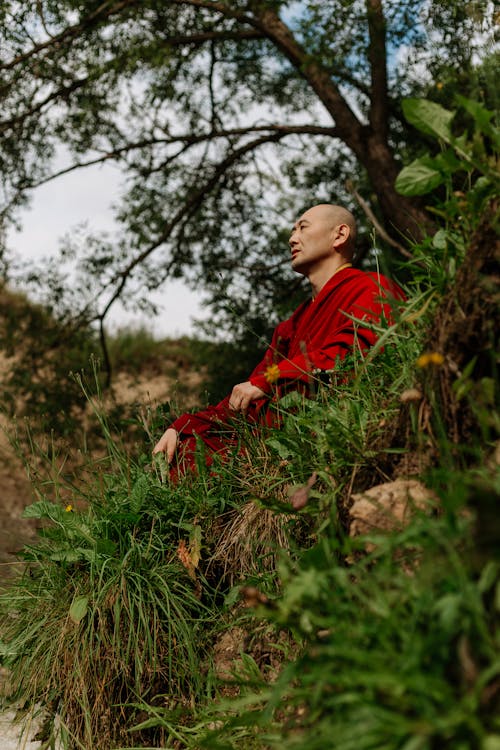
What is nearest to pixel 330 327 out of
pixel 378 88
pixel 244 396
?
pixel 244 396

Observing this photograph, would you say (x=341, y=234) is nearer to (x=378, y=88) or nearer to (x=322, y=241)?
(x=322, y=241)

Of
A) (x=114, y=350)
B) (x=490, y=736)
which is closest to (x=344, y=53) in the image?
(x=490, y=736)

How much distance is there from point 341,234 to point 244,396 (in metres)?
1.18

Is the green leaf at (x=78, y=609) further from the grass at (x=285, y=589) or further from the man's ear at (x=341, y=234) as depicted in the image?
the man's ear at (x=341, y=234)

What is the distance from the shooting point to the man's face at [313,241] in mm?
3705

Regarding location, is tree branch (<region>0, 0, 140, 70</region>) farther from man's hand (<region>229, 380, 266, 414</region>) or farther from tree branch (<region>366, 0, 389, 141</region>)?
man's hand (<region>229, 380, 266, 414</region>)

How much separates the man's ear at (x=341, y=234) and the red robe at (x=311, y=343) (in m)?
0.21

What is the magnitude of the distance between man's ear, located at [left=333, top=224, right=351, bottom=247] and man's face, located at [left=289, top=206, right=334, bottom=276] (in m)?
0.02

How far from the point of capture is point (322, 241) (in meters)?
3.71

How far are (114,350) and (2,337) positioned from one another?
456cm

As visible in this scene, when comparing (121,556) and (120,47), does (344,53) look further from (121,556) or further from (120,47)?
(121,556)

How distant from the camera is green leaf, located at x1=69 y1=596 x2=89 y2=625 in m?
2.44

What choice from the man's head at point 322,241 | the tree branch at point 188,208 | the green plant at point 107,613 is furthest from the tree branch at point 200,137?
the green plant at point 107,613

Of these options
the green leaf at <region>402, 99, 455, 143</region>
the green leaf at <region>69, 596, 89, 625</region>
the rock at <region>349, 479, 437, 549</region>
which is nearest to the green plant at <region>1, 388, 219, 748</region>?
the green leaf at <region>69, 596, 89, 625</region>
